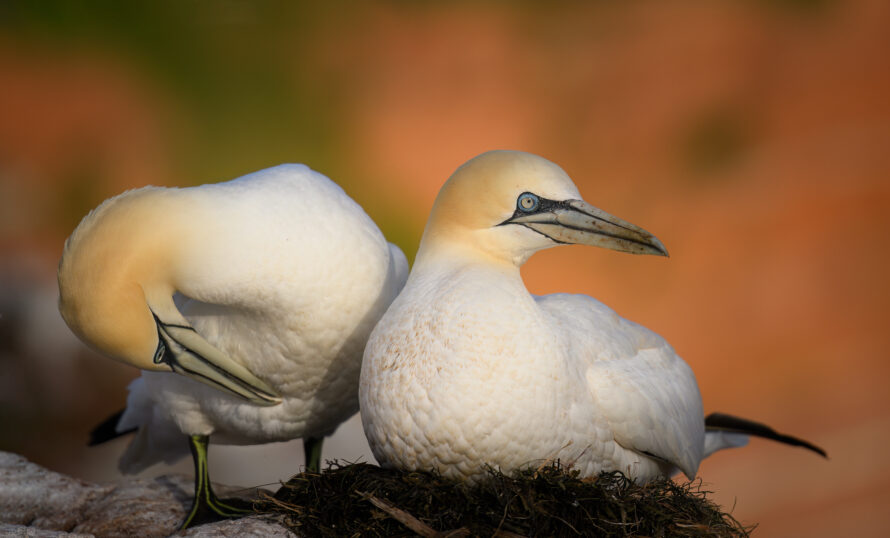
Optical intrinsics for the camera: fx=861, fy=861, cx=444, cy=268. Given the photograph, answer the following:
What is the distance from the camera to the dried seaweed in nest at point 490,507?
2.03 meters

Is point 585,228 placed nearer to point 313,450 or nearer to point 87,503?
point 313,450

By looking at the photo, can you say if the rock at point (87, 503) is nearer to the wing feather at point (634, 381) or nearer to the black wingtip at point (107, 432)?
the black wingtip at point (107, 432)

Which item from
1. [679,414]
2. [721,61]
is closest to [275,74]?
[721,61]

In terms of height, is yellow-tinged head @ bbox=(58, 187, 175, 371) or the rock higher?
yellow-tinged head @ bbox=(58, 187, 175, 371)

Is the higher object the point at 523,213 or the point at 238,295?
the point at 523,213

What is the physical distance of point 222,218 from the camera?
241cm

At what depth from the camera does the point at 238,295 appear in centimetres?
241

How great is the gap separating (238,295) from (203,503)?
0.87 metres

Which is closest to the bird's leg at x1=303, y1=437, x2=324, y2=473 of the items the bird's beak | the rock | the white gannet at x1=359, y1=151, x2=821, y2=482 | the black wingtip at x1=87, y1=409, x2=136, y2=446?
the rock

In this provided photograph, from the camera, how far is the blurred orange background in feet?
15.3

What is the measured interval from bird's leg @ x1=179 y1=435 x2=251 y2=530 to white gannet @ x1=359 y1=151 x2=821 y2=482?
0.87 m

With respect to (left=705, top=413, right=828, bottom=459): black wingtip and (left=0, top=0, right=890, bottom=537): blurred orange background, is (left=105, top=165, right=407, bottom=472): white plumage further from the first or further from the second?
(left=0, top=0, right=890, bottom=537): blurred orange background

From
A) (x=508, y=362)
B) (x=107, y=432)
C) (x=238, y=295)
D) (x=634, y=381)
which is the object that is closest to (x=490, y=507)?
(x=508, y=362)

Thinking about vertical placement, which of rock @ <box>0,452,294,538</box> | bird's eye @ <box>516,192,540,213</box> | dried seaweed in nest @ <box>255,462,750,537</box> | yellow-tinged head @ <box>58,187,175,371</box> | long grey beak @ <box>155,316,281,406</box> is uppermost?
bird's eye @ <box>516,192,540,213</box>
